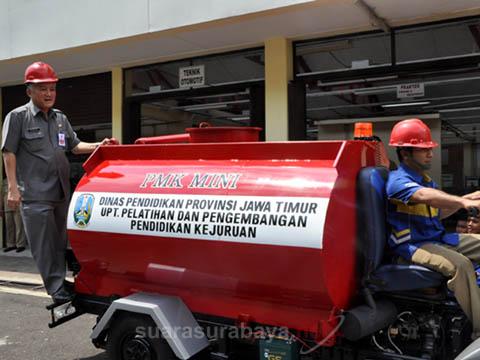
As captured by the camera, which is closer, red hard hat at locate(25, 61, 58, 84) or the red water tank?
the red water tank

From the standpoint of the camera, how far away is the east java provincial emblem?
12.1 feet

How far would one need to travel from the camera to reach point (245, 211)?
121 inches

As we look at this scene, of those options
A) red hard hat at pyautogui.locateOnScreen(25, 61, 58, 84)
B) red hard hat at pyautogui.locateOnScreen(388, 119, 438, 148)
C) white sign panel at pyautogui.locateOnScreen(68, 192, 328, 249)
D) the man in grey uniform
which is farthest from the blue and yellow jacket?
red hard hat at pyautogui.locateOnScreen(25, 61, 58, 84)

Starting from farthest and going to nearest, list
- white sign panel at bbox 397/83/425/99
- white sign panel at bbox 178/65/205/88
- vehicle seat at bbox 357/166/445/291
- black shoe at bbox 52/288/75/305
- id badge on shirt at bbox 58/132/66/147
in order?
white sign panel at bbox 178/65/205/88
white sign panel at bbox 397/83/425/99
id badge on shirt at bbox 58/132/66/147
black shoe at bbox 52/288/75/305
vehicle seat at bbox 357/166/445/291

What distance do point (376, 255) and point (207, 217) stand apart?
1067 millimetres

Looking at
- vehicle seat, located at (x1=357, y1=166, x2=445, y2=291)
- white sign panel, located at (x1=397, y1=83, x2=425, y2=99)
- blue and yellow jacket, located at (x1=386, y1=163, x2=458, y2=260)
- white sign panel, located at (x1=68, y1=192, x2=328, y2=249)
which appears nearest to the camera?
white sign panel, located at (x1=68, y1=192, x2=328, y2=249)

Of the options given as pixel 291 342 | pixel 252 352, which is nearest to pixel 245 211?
pixel 291 342

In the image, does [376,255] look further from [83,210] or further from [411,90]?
[411,90]

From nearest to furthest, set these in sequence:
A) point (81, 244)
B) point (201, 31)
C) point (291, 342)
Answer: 1. point (291, 342)
2. point (81, 244)
3. point (201, 31)

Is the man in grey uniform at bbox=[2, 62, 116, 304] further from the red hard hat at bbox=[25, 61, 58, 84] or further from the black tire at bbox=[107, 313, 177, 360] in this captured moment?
the black tire at bbox=[107, 313, 177, 360]

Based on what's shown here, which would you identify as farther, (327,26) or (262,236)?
(327,26)

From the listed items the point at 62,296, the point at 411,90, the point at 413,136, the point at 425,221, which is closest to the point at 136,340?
the point at 62,296

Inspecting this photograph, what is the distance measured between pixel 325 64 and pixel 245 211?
15.5 feet

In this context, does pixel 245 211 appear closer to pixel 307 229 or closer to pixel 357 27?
pixel 307 229
